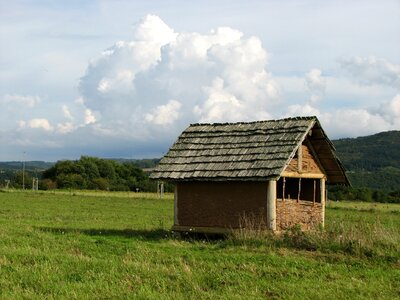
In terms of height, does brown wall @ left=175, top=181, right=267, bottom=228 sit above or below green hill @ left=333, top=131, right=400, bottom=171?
below

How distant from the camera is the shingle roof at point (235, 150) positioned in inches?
725

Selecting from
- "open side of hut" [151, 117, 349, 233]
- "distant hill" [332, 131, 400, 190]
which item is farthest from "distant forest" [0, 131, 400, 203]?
"open side of hut" [151, 117, 349, 233]

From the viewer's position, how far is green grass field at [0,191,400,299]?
10594 mm

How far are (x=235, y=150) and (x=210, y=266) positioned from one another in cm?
732

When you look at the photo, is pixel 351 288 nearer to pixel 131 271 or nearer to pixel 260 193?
pixel 131 271

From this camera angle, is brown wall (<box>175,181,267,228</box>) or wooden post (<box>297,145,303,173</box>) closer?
brown wall (<box>175,181,267,228</box>)

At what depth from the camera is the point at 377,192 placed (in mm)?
72312

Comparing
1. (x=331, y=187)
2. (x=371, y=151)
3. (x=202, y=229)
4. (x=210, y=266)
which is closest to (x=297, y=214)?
(x=202, y=229)

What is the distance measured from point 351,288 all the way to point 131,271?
414 centimetres

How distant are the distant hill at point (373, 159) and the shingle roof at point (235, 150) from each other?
85.7 metres

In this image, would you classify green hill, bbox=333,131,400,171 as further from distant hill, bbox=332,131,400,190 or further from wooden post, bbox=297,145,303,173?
wooden post, bbox=297,145,303,173

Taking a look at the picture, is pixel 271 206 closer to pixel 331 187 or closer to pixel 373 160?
pixel 331 187

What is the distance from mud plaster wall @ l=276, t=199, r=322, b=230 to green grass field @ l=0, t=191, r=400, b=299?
1927 millimetres

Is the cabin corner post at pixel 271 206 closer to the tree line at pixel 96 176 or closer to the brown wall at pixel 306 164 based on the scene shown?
the brown wall at pixel 306 164
